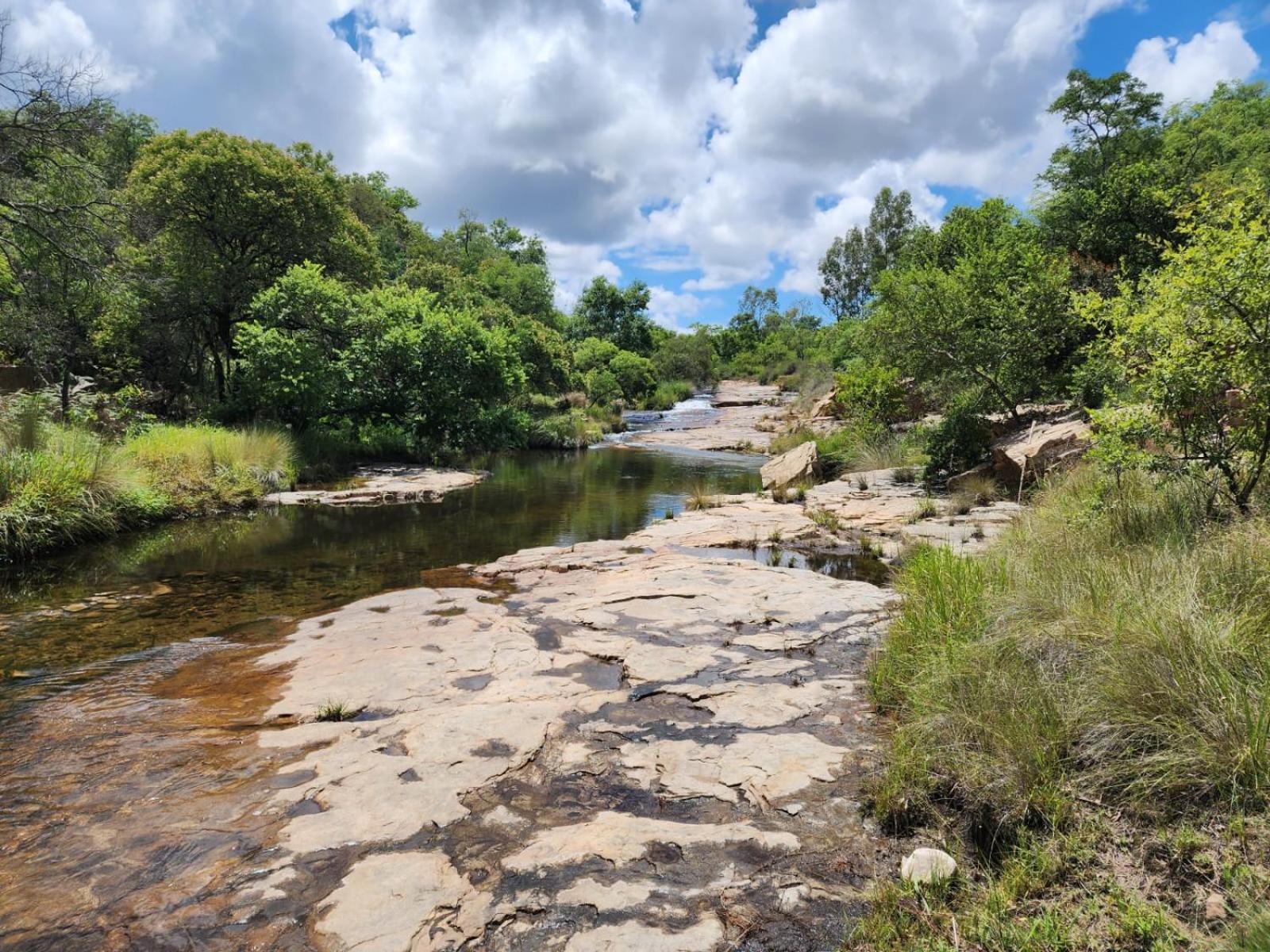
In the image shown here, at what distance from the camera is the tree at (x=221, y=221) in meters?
18.4

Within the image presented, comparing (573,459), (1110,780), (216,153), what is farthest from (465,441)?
(1110,780)

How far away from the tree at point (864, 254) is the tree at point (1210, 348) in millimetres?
49684

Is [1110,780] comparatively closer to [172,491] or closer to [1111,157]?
[172,491]

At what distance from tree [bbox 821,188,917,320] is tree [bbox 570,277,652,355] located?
18273 mm

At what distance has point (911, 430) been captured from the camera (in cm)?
1752

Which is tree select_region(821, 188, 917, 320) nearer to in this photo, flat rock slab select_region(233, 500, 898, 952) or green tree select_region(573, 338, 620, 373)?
green tree select_region(573, 338, 620, 373)

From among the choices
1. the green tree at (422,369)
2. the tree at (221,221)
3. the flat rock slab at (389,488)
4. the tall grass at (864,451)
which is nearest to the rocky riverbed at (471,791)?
the flat rock slab at (389,488)

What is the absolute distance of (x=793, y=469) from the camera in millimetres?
16375

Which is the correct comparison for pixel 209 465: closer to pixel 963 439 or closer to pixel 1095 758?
pixel 1095 758

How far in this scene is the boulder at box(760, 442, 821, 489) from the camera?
15938 millimetres

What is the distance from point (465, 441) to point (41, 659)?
1713 cm

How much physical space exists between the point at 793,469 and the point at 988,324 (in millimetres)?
5321

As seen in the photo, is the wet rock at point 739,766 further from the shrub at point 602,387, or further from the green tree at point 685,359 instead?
the green tree at point 685,359

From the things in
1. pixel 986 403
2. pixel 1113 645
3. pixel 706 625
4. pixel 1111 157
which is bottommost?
pixel 706 625
